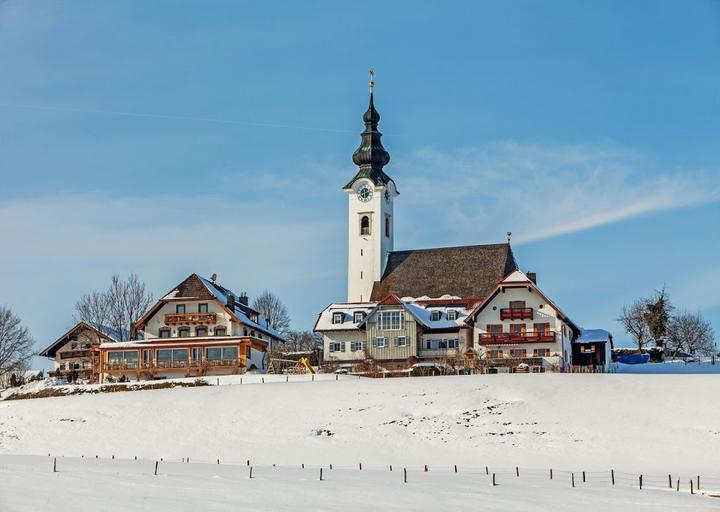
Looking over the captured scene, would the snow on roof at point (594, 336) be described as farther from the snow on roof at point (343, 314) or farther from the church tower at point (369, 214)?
the church tower at point (369, 214)

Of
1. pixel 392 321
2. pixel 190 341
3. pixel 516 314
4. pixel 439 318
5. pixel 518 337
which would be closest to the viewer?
pixel 518 337

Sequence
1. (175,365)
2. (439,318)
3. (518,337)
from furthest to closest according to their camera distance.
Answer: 1. (439,318)
2. (175,365)
3. (518,337)

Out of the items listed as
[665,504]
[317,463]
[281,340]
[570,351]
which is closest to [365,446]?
[317,463]

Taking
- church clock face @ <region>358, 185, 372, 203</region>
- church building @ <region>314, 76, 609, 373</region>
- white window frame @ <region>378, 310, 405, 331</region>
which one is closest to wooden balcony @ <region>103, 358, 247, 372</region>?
church building @ <region>314, 76, 609, 373</region>

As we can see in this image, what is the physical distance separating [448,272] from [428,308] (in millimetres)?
7065

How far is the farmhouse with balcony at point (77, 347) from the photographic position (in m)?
91.3

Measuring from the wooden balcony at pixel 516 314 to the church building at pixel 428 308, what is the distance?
0.07m

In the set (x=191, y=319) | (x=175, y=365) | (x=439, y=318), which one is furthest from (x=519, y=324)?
(x=175, y=365)

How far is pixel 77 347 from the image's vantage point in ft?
304

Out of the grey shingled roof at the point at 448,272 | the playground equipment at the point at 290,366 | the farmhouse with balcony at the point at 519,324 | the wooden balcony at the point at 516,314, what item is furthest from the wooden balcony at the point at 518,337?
the playground equipment at the point at 290,366

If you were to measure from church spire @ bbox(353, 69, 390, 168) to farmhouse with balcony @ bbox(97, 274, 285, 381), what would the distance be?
20.9 metres

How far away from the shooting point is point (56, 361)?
93.6 metres

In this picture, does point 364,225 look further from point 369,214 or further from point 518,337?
point 518,337

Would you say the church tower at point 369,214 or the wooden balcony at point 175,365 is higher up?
the church tower at point 369,214
